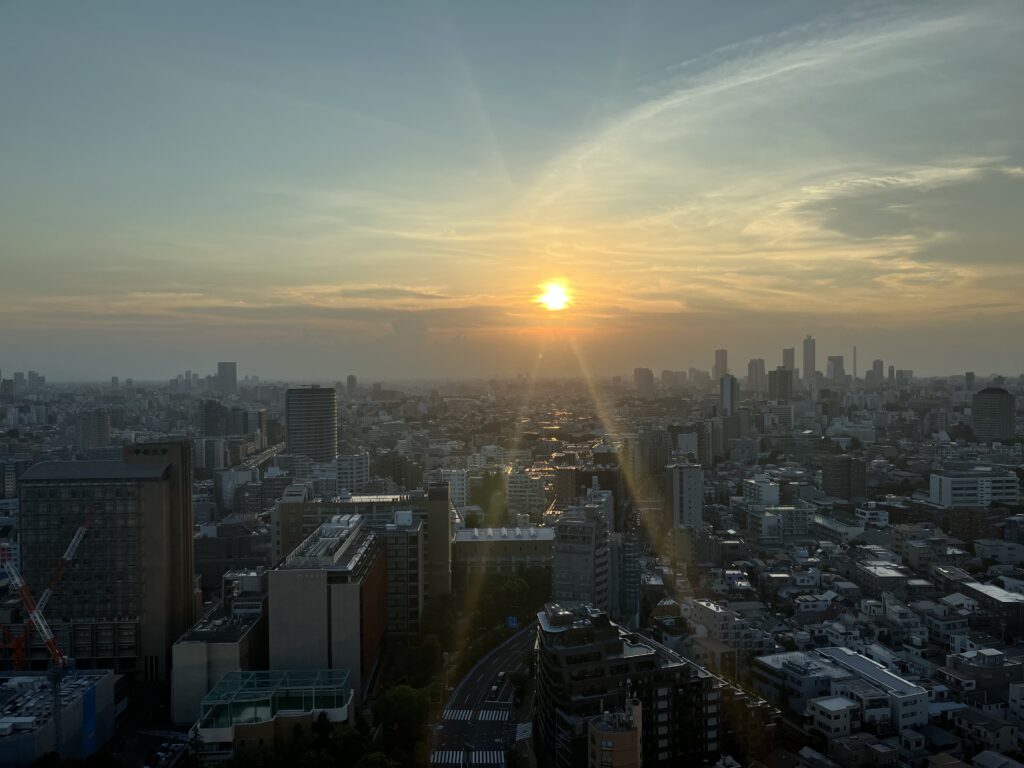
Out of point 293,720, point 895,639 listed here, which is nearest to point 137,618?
point 293,720

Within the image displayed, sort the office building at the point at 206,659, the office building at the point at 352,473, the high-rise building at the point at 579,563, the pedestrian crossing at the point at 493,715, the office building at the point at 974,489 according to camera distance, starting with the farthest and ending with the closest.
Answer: the office building at the point at 352,473
the office building at the point at 974,489
the high-rise building at the point at 579,563
the pedestrian crossing at the point at 493,715
the office building at the point at 206,659

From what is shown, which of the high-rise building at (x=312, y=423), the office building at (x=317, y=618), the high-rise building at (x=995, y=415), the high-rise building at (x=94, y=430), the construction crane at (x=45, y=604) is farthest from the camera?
the high-rise building at (x=995, y=415)

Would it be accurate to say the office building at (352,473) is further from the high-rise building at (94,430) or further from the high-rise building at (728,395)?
the high-rise building at (728,395)

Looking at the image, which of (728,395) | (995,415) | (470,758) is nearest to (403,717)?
(470,758)

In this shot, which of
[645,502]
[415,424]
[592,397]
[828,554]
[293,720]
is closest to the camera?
[293,720]

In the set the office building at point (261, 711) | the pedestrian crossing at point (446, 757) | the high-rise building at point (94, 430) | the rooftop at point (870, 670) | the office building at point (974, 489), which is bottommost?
the pedestrian crossing at point (446, 757)

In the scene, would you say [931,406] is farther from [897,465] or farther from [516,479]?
[516,479]

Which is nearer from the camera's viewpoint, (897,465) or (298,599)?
(298,599)

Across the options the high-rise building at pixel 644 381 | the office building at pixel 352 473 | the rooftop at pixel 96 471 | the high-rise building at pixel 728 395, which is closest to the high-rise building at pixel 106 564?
the rooftop at pixel 96 471
